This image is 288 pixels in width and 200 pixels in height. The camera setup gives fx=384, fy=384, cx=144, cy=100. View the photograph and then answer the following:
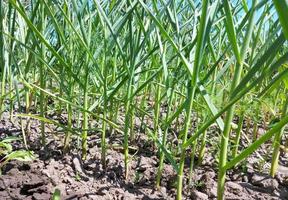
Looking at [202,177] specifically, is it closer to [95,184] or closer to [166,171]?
[166,171]

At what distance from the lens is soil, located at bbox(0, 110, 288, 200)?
2.89 ft

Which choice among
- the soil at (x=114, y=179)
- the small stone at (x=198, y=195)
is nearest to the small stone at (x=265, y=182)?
the soil at (x=114, y=179)

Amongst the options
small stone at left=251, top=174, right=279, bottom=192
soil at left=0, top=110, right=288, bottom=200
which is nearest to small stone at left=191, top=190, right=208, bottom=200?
soil at left=0, top=110, right=288, bottom=200

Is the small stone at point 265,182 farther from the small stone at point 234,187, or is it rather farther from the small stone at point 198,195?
the small stone at point 198,195

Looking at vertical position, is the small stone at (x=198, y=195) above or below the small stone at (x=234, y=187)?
below

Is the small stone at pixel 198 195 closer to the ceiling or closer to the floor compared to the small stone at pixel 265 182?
closer to the floor

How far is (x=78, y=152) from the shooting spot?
108 centimetres

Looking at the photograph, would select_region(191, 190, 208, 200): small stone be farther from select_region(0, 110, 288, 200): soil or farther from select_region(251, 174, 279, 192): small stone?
select_region(251, 174, 279, 192): small stone

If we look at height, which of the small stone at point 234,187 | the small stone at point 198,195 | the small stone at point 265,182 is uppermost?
the small stone at point 265,182

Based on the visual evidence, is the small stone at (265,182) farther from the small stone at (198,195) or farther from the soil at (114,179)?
the small stone at (198,195)

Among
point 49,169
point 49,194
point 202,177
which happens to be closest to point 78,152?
point 49,169

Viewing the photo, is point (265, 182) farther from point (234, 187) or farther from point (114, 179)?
point (114, 179)

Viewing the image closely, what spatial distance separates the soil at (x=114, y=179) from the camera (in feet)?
2.89

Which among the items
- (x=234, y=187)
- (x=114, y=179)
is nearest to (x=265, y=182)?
(x=234, y=187)
